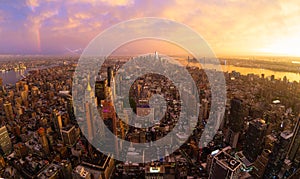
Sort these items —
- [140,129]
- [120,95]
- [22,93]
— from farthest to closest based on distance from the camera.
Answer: [22,93] < [120,95] < [140,129]

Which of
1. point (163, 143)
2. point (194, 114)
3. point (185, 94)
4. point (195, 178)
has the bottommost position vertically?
point (195, 178)

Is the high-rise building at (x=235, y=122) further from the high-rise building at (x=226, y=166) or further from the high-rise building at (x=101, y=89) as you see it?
the high-rise building at (x=101, y=89)

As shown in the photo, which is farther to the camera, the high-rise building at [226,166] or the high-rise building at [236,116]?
the high-rise building at [236,116]

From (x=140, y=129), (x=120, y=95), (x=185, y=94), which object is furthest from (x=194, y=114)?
(x=120, y=95)

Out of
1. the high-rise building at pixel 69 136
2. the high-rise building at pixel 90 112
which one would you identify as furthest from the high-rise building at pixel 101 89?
the high-rise building at pixel 69 136

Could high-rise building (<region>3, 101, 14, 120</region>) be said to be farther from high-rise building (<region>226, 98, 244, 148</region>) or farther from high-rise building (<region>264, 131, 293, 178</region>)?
high-rise building (<region>264, 131, 293, 178</region>)

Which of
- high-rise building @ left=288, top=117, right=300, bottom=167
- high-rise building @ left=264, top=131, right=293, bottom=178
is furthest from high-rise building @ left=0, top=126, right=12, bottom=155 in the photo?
high-rise building @ left=288, top=117, right=300, bottom=167

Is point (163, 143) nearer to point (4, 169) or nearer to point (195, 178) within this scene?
point (195, 178)
